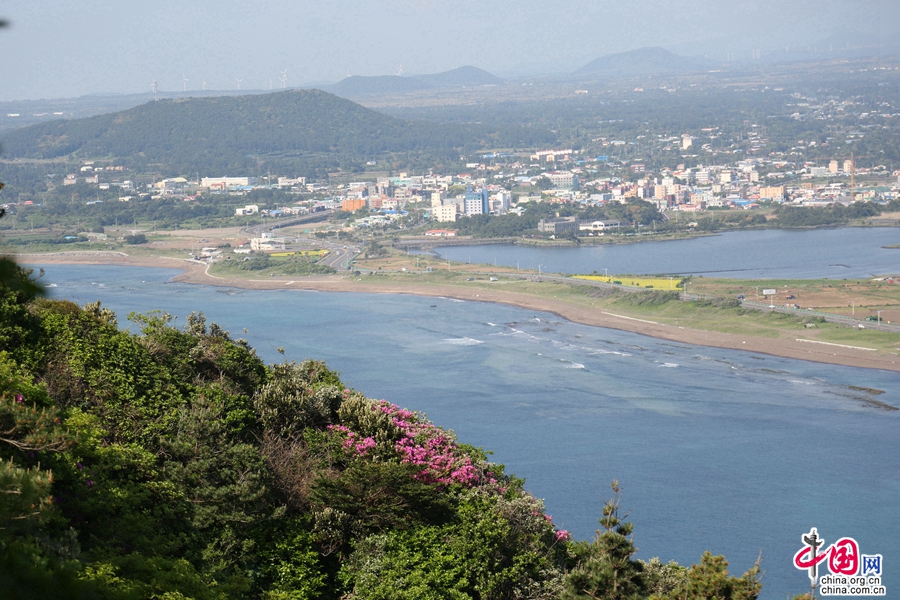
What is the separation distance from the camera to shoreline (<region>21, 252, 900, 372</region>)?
67.4 feet

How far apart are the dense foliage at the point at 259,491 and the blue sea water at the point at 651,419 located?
4783mm

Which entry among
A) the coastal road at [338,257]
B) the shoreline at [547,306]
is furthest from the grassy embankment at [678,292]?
the coastal road at [338,257]

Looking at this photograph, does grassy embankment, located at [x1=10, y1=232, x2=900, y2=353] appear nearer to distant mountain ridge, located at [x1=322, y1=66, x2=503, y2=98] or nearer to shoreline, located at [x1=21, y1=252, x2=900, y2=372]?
shoreline, located at [x1=21, y1=252, x2=900, y2=372]

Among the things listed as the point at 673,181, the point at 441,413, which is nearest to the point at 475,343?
the point at 441,413

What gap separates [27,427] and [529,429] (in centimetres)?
1186

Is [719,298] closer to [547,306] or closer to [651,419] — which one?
[547,306]

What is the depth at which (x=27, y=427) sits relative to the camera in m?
4.12

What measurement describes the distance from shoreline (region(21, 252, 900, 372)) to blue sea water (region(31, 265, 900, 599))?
616 mm

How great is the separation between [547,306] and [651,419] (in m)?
11.9

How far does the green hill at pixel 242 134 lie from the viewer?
85688 mm

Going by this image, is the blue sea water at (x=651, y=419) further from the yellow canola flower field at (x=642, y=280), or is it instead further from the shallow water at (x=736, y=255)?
the shallow water at (x=736, y=255)

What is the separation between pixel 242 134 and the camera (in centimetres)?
9406

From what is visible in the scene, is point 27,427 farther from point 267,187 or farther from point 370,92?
point 370,92

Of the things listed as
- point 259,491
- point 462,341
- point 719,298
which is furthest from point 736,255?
point 259,491
